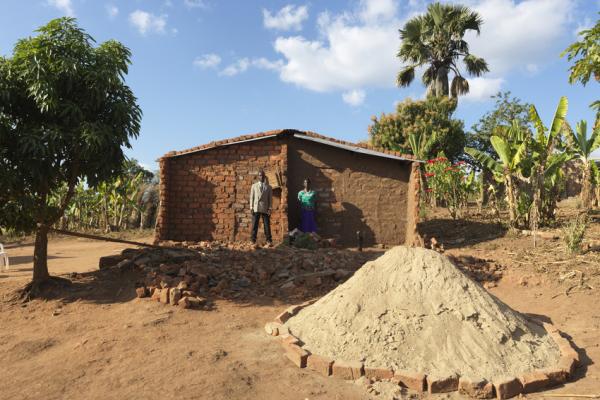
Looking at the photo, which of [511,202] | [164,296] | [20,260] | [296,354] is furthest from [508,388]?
[20,260]

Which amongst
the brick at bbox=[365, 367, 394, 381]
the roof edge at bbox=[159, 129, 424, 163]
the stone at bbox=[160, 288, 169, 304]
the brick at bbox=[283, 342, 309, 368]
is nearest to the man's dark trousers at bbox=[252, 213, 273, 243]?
the roof edge at bbox=[159, 129, 424, 163]

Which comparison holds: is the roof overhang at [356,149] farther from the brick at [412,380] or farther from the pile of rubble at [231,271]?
the brick at [412,380]

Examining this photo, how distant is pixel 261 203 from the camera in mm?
8344

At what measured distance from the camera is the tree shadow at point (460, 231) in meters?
9.46

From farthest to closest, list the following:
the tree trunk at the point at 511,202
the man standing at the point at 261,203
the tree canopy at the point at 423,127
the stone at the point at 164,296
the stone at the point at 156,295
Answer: the tree canopy at the point at 423,127 < the tree trunk at the point at 511,202 < the man standing at the point at 261,203 < the stone at the point at 156,295 < the stone at the point at 164,296

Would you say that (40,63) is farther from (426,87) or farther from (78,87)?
(426,87)

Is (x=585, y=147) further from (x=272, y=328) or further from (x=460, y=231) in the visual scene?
(x=272, y=328)

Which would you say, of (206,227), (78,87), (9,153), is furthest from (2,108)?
(206,227)

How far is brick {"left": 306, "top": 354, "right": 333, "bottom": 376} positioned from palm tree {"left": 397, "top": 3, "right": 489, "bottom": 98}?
1852 cm

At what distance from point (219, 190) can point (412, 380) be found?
6.62 meters

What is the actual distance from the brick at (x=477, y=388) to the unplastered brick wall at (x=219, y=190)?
6.09 metres

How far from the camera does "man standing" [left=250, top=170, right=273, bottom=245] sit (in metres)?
8.34

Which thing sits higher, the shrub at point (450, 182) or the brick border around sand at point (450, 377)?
the shrub at point (450, 182)

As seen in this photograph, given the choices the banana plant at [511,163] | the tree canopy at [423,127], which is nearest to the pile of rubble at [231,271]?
the banana plant at [511,163]
